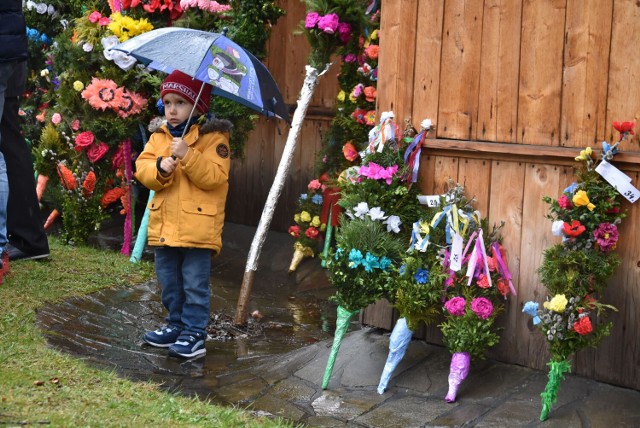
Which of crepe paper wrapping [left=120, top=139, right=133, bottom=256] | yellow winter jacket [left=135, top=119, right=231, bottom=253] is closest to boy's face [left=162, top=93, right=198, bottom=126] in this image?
yellow winter jacket [left=135, top=119, right=231, bottom=253]

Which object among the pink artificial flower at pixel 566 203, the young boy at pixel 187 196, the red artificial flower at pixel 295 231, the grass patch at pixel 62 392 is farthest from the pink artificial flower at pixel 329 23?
the pink artificial flower at pixel 566 203

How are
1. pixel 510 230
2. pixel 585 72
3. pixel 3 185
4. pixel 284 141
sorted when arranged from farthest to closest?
pixel 284 141 < pixel 3 185 < pixel 510 230 < pixel 585 72

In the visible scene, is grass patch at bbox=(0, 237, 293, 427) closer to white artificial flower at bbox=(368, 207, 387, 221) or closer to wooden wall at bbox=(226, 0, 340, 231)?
white artificial flower at bbox=(368, 207, 387, 221)

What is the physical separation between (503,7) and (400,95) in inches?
32.4

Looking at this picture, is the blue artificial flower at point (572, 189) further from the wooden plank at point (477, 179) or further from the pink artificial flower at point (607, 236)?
the wooden plank at point (477, 179)

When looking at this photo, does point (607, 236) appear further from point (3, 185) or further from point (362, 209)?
point (3, 185)

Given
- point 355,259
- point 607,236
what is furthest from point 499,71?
point 355,259

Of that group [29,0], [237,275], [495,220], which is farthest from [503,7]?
[29,0]

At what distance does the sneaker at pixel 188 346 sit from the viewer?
5820 mm

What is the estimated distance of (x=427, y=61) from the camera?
554 centimetres

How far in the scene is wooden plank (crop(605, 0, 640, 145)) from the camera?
15.1 feet

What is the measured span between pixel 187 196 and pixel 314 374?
50.7 inches

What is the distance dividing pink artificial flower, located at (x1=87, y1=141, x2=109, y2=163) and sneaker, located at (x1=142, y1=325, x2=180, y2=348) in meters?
2.87

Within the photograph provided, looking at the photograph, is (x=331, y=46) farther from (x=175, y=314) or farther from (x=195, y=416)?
(x=195, y=416)
